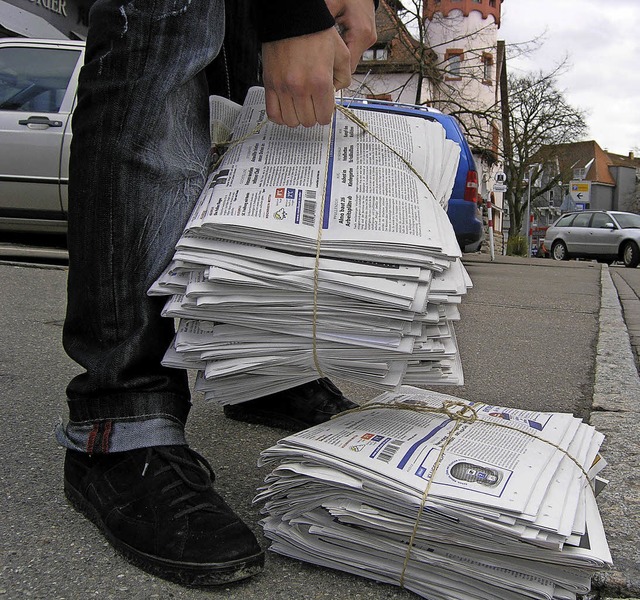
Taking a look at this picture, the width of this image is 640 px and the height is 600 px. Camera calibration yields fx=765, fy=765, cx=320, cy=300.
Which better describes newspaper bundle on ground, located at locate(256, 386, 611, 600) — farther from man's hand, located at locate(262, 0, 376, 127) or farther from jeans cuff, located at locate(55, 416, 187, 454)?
man's hand, located at locate(262, 0, 376, 127)

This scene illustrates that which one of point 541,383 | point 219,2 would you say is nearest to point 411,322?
point 219,2

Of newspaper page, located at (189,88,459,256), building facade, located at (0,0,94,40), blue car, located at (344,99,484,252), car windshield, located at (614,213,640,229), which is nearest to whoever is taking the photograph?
newspaper page, located at (189,88,459,256)

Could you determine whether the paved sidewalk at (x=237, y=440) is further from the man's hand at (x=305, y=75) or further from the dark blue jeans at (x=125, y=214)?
the man's hand at (x=305, y=75)

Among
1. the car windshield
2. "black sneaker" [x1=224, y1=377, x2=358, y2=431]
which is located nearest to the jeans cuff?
"black sneaker" [x1=224, y1=377, x2=358, y2=431]

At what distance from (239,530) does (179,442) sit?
23 centimetres

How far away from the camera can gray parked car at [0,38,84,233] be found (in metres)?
5.98

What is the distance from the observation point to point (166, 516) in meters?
1.32

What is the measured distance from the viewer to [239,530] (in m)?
1.30

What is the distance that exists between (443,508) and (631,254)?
19.6 metres

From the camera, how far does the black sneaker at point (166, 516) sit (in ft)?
4.13

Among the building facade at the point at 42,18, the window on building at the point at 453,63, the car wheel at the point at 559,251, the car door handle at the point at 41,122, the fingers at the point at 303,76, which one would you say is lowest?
the car wheel at the point at 559,251

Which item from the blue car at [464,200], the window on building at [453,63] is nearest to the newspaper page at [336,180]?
the blue car at [464,200]

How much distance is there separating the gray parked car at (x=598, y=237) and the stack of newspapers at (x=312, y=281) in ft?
62.3

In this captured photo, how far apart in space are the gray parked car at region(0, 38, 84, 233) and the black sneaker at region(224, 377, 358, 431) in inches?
171
